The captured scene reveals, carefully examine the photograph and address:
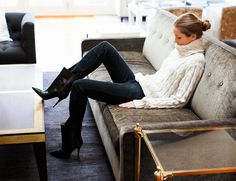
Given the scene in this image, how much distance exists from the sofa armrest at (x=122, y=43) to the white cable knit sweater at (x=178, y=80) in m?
1.14

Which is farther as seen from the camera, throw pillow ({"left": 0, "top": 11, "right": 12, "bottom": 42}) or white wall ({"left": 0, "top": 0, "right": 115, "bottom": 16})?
white wall ({"left": 0, "top": 0, "right": 115, "bottom": 16})

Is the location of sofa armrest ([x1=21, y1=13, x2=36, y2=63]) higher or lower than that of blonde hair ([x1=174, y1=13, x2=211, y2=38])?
lower

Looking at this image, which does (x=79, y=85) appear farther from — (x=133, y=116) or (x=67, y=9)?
(x=67, y=9)

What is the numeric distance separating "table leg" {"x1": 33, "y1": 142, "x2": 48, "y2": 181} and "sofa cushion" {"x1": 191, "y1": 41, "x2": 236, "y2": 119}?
0.94 metres

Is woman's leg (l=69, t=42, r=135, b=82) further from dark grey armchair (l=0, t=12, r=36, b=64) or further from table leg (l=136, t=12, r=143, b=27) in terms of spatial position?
table leg (l=136, t=12, r=143, b=27)

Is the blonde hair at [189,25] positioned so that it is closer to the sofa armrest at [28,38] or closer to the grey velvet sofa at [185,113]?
the grey velvet sofa at [185,113]

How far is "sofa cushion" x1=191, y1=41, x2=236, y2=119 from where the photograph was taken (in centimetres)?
210

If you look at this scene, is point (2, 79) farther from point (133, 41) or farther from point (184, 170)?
point (184, 170)

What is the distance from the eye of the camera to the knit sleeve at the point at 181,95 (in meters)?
2.41

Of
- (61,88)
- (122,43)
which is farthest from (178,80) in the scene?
(122,43)

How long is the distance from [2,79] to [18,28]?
1241mm

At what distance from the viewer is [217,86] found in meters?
2.22

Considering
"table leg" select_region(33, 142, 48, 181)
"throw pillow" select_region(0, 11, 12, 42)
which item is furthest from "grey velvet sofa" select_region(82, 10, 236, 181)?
"throw pillow" select_region(0, 11, 12, 42)

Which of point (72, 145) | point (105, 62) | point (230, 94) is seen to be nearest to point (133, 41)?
point (105, 62)
